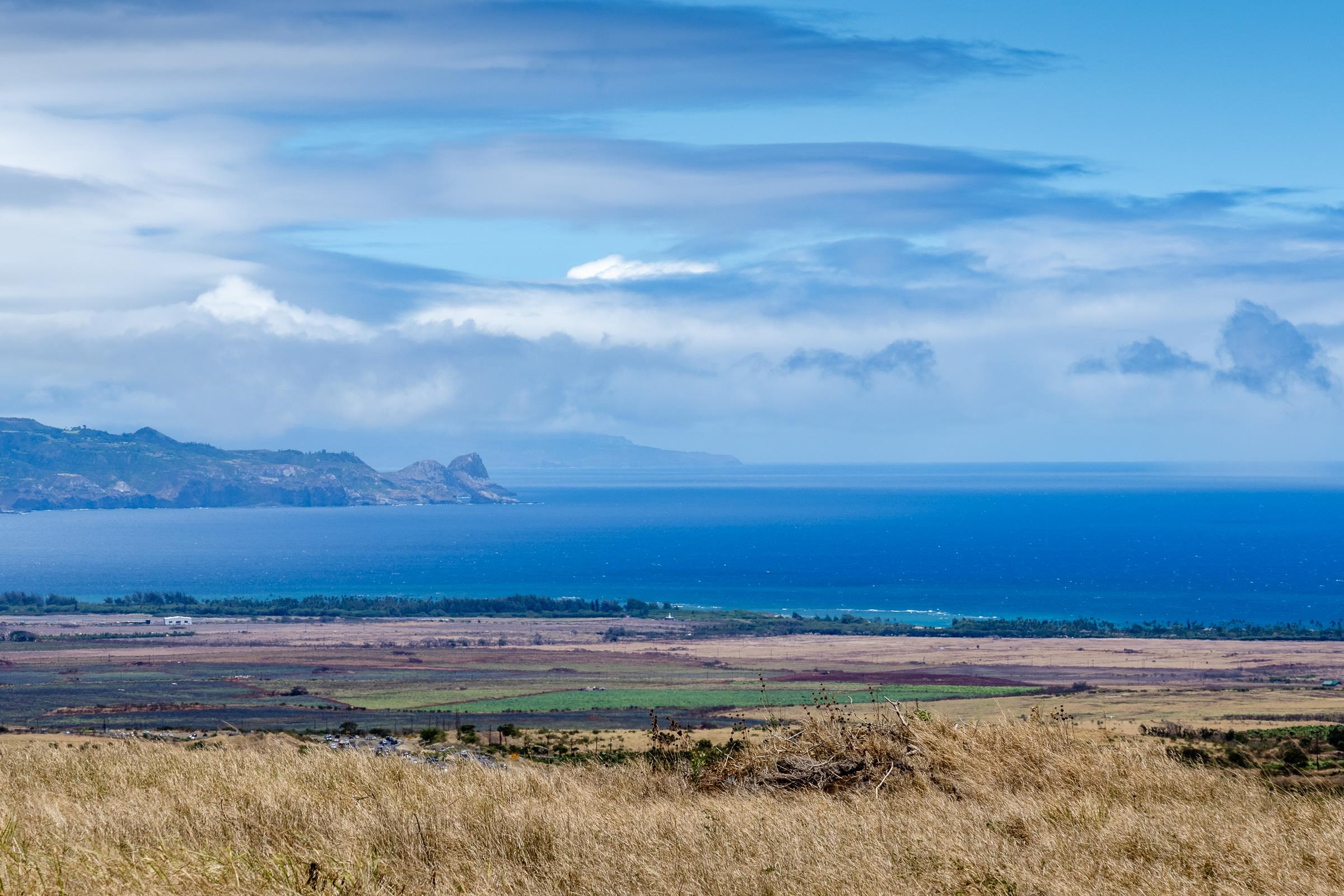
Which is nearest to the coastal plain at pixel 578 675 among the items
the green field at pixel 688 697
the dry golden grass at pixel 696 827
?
the green field at pixel 688 697

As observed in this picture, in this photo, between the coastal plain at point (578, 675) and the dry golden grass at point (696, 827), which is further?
the coastal plain at point (578, 675)

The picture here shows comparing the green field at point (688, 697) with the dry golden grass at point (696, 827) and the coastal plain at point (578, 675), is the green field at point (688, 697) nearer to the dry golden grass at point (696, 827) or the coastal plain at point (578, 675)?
the coastal plain at point (578, 675)

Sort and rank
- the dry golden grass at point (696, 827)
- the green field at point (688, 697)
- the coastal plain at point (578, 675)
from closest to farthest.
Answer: the dry golden grass at point (696, 827) → the coastal plain at point (578, 675) → the green field at point (688, 697)

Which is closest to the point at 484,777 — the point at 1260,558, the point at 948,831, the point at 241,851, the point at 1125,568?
the point at 241,851

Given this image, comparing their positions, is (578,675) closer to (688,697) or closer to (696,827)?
(688,697)

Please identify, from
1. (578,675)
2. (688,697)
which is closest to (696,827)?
(688,697)

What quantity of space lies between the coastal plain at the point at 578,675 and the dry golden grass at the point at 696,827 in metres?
29.8

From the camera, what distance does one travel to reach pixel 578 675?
84000mm

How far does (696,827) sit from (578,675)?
7683 cm

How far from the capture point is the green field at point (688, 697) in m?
63.2

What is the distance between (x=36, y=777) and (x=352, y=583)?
164 meters

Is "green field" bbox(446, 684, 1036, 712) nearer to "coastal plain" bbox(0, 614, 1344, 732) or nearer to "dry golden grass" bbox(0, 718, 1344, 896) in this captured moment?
"coastal plain" bbox(0, 614, 1344, 732)

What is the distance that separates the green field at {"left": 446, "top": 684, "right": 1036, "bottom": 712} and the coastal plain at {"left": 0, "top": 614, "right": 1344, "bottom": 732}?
1.08 feet

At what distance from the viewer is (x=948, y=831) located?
8.30 m
